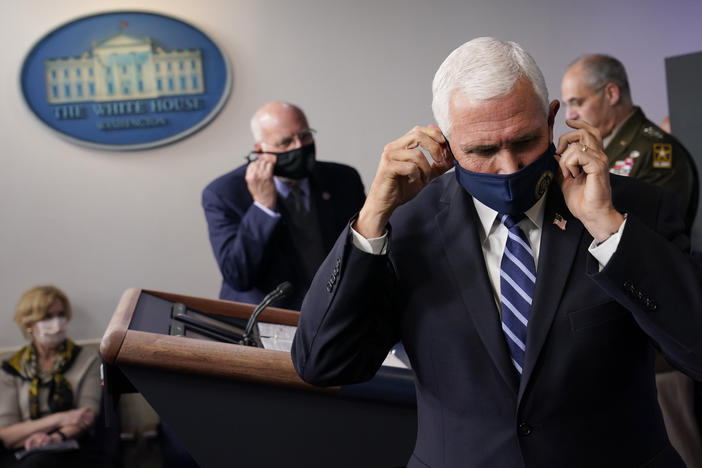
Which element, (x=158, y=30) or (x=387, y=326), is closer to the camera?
(x=387, y=326)

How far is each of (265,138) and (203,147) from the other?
1.47 metres

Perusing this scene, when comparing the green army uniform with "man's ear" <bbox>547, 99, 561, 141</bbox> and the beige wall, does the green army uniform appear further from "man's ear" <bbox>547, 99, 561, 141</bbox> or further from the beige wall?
"man's ear" <bbox>547, 99, 561, 141</bbox>

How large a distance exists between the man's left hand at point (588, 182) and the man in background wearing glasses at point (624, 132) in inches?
81.2

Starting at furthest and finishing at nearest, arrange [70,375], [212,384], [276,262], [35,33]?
[35,33] → [70,375] → [276,262] → [212,384]

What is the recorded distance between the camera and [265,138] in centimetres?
319

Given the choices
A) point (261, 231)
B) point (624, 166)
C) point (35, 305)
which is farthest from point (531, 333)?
point (35, 305)

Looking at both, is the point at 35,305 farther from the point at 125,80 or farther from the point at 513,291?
the point at 513,291

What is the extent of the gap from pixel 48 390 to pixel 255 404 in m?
2.61

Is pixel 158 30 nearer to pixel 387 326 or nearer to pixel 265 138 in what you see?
pixel 265 138

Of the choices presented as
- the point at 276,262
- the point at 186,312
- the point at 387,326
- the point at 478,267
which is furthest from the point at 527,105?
the point at 276,262

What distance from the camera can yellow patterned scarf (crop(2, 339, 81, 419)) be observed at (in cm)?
393

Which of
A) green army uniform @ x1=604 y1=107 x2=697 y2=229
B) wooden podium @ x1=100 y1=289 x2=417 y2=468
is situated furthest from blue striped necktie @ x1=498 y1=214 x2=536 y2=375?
green army uniform @ x1=604 y1=107 x2=697 y2=229

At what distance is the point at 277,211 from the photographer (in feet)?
10.4

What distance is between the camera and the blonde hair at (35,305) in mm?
4090
